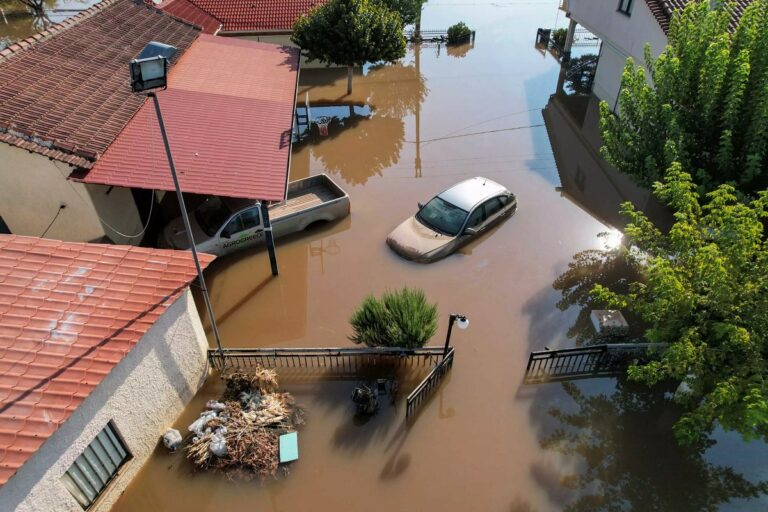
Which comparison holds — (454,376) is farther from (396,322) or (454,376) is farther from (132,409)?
(132,409)

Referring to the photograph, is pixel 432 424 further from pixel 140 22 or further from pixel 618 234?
pixel 140 22

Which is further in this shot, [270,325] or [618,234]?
[618,234]

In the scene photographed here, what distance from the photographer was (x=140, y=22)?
16.7 m

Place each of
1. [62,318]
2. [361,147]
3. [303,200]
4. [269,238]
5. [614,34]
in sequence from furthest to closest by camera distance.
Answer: [614,34] → [361,147] → [303,200] → [269,238] → [62,318]

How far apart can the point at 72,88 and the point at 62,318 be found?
7.64 metres

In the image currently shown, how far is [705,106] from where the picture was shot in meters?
9.01

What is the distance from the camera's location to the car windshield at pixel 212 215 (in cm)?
1234

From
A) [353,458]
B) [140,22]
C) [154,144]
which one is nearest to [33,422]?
[353,458]

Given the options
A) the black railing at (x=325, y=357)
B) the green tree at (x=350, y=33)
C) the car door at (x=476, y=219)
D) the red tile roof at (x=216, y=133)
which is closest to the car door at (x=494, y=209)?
the car door at (x=476, y=219)

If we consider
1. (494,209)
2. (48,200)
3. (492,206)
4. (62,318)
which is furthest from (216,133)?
A: (494,209)

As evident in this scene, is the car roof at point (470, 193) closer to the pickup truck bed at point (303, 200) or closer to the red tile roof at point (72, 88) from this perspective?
the pickup truck bed at point (303, 200)

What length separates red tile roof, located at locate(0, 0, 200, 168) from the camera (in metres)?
10.1

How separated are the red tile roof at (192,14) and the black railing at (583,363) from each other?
18979 mm

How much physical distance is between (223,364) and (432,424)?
4.24 m
